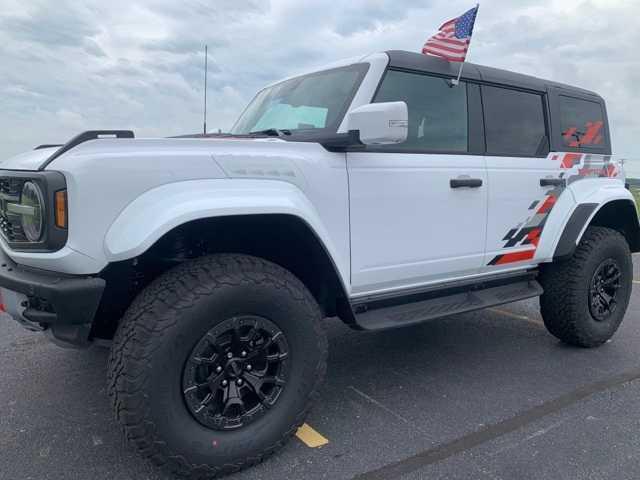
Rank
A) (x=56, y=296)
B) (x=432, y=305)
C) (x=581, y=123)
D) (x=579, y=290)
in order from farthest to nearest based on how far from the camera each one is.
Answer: (x=581, y=123)
(x=579, y=290)
(x=432, y=305)
(x=56, y=296)

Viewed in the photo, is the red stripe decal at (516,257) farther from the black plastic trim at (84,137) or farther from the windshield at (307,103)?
the black plastic trim at (84,137)

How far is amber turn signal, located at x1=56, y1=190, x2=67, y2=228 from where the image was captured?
2.04m

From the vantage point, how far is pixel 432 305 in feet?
10.6

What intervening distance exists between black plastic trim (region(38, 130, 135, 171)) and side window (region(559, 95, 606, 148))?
3.25 metres

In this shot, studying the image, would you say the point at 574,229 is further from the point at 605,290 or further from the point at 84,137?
the point at 84,137

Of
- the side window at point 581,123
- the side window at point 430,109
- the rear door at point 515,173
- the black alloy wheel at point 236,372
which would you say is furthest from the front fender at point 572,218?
the black alloy wheel at point 236,372

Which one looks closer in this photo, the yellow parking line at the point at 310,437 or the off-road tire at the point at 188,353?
the off-road tire at the point at 188,353

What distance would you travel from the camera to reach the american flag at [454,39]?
3.20 metres

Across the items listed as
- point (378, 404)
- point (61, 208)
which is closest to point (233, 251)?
point (61, 208)

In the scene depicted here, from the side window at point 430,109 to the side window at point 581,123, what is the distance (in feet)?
3.79

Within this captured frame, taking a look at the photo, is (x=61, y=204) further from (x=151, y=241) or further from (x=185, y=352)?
(x=185, y=352)

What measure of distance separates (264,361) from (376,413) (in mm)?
915

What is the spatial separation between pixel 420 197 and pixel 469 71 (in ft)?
3.60

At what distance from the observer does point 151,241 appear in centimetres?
206
